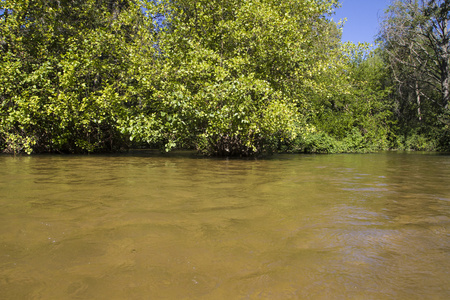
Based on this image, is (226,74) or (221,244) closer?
(221,244)

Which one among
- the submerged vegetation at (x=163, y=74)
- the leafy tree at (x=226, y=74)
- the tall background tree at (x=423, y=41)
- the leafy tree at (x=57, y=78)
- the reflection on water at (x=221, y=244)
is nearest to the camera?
the reflection on water at (x=221, y=244)

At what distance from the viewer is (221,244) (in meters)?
3.17

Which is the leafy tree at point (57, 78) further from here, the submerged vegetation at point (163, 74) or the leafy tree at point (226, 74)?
the leafy tree at point (226, 74)

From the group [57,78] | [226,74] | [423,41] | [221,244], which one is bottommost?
[221,244]

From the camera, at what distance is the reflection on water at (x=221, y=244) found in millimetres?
2340

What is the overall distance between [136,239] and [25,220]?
1488 mm

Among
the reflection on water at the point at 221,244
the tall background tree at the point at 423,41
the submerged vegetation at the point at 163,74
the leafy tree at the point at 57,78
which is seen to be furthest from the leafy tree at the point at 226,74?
the tall background tree at the point at 423,41

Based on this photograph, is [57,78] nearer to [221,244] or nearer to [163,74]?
[163,74]

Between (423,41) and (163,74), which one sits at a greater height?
(423,41)

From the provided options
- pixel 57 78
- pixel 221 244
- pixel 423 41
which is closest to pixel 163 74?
pixel 57 78

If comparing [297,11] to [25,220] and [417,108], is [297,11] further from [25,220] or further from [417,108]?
[417,108]

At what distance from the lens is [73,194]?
213 inches

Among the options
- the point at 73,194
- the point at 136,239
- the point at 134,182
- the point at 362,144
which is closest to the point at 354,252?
the point at 136,239

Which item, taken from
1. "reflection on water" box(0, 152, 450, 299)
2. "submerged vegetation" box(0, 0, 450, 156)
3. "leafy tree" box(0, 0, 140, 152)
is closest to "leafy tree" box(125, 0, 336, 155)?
"submerged vegetation" box(0, 0, 450, 156)
